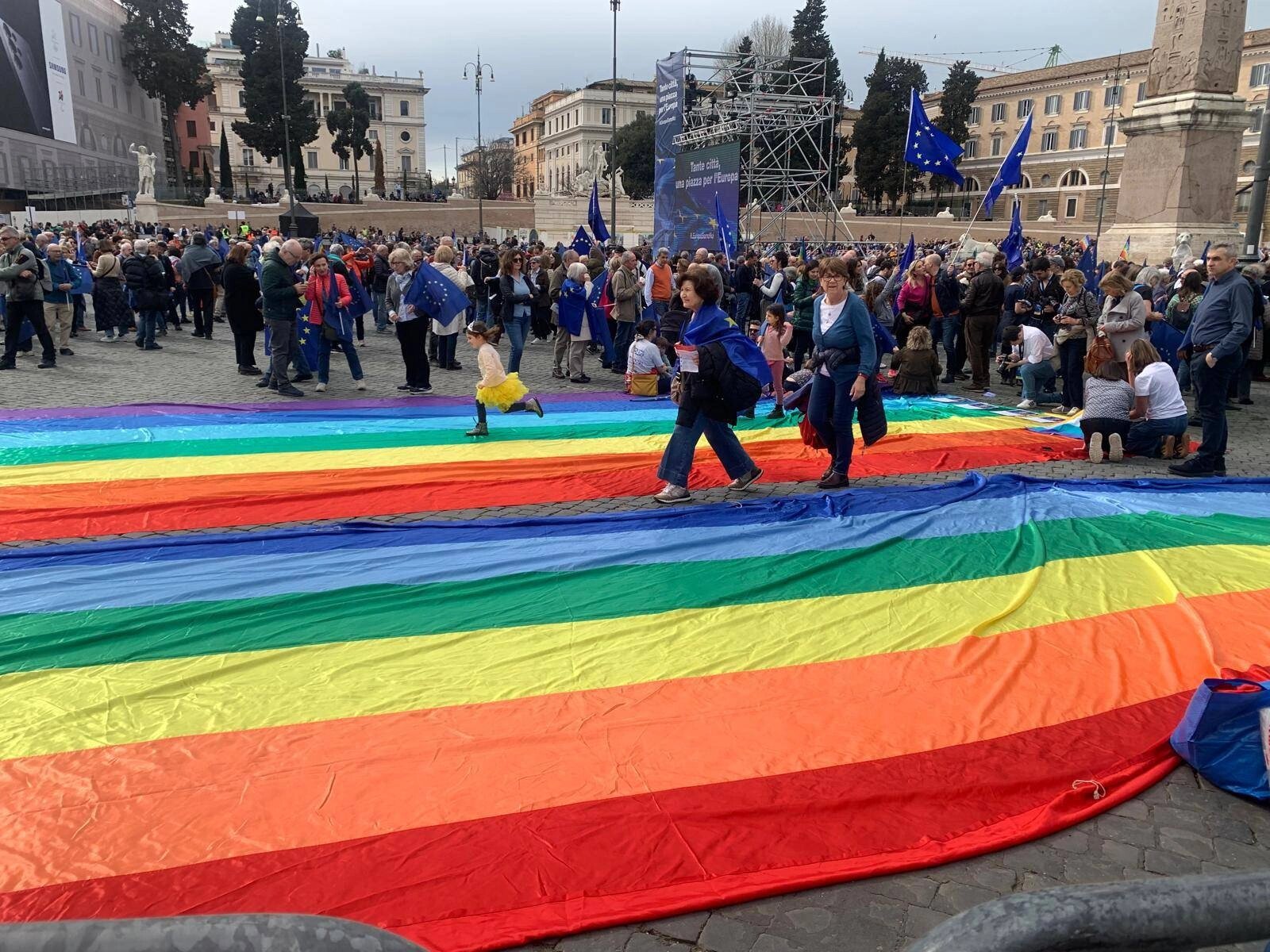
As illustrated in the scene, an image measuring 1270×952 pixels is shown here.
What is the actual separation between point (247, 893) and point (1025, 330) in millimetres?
10689

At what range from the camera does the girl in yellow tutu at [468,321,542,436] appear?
9.21m

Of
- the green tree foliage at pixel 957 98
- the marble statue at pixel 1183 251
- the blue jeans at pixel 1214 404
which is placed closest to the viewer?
the blue jeans at pixel 1214 404

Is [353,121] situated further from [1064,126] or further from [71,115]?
[1064,126]

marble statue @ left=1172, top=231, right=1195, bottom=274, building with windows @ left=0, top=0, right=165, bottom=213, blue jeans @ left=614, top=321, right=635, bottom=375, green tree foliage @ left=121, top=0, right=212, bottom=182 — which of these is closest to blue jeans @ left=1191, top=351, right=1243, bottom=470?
blue jeans @ left=614, top=321, right=635, bottom=375

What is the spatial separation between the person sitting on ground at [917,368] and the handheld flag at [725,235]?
7287 mm

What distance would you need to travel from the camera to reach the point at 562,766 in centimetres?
351

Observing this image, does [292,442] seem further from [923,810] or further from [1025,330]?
[1025,330]

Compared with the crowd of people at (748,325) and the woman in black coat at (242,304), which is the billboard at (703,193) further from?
the woman in black coat at (242,304)

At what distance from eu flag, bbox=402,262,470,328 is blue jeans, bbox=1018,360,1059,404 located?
23.5 ft

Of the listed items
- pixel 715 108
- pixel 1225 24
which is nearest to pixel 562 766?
pixel 1225 24

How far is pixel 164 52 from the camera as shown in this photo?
211 ft

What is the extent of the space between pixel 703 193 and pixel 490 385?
15.2m

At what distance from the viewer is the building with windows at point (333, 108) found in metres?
96.3

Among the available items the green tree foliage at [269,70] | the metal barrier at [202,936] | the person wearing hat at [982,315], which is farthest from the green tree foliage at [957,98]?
the metal barrier at [202,936]
